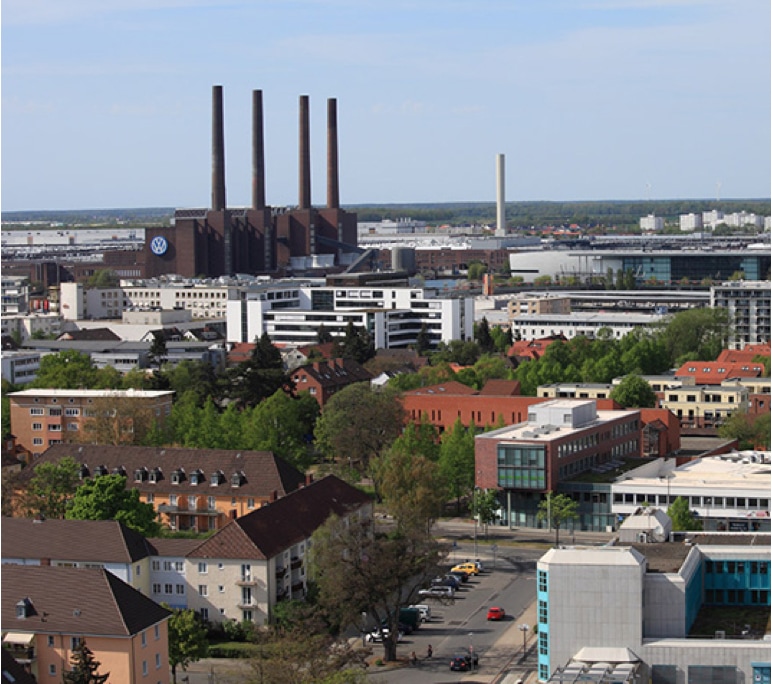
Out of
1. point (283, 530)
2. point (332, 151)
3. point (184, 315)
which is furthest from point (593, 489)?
point (332, 151)

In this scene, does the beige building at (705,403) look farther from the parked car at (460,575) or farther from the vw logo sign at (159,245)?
the vw logo sign at (159,245)

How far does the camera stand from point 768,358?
5462 centimetres

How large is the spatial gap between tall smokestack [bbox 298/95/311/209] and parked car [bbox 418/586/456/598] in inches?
2885

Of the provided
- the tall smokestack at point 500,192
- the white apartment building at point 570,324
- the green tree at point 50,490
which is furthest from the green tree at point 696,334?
the tall smokestack at point 500,192

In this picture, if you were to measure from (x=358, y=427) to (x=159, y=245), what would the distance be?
54363 millimetres

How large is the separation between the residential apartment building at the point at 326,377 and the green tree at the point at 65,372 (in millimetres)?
6426

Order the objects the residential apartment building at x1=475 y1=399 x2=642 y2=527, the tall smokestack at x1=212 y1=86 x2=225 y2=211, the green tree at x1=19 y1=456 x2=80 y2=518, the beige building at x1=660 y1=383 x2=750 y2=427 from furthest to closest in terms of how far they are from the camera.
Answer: the tall smokestack at x1=212 y1=86 x2=225 y2=211 < the beige building at x1=660 y1=383 x2=750 y2=427 < the residential apartment building at x1=475 y1=399 x2=642 y2=527 < the green tree at x1=19 y1=456 x2=80 y2=518

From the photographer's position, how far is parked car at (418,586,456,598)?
28375mm

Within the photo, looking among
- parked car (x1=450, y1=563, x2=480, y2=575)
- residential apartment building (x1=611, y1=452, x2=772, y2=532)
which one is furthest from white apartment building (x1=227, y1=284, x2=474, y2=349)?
parked car (x1=450, y1=563, x2=480, y2=575)

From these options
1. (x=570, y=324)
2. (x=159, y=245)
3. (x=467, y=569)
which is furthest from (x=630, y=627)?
(x=159, y=245)

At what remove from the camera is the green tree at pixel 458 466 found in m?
36.3

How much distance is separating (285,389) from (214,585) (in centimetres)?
Answer: 2221

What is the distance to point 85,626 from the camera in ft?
73.3

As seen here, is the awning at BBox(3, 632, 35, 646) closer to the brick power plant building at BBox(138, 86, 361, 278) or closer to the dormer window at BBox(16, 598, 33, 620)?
the dormer window at BBox(16, 598, 33, 620)
